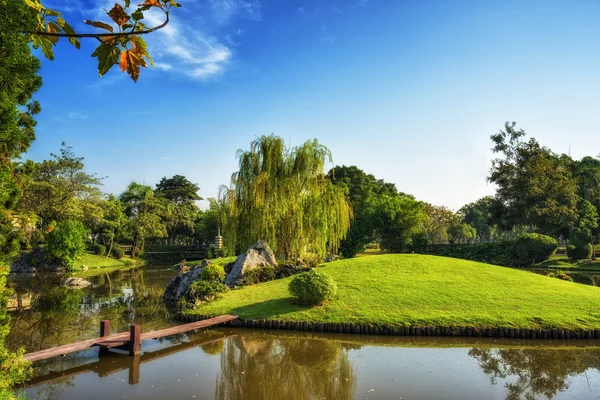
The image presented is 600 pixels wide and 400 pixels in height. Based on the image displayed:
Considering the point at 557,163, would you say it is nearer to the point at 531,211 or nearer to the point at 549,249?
the point at 531,211

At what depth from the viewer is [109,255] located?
4494 centimetres

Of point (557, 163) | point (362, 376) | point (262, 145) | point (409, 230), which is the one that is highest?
point (557, 163)

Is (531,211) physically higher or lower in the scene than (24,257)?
higher

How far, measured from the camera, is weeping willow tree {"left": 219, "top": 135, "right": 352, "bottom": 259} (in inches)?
778

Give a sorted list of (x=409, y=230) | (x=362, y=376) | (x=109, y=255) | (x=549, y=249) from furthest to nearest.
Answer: (x=109, y=255) < (x=409, y=230) < (x=549, y=249) < (x=362, y=376)

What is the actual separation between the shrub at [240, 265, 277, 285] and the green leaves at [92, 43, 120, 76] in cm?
1616

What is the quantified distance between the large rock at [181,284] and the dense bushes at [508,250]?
29.0m

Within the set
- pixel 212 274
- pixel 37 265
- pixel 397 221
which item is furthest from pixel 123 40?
pixel 397 221

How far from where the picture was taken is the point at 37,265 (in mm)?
32219

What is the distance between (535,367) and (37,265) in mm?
35605

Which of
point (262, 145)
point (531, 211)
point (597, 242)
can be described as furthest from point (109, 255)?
point (597, 242)

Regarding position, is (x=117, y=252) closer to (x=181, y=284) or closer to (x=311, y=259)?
(x=181, y=284)

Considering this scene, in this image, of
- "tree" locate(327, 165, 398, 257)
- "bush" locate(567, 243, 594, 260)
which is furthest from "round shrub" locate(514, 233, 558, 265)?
"tree" locate(327, 165, 398, 257)

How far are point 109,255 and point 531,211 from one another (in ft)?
154
